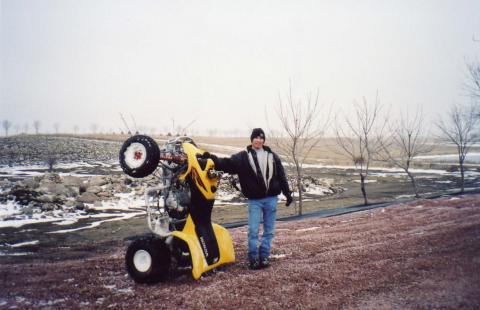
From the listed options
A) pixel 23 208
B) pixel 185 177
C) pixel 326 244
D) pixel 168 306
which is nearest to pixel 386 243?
pixel 326 244

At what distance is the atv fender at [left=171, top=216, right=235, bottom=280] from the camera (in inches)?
217

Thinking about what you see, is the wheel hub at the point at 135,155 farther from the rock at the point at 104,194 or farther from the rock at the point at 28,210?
the rock at the point at 104,194

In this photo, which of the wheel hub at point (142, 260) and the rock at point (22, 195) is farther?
the rock at point (22, 195)

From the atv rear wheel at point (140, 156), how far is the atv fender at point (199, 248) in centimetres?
94

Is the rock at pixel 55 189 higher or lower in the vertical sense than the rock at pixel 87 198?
higher

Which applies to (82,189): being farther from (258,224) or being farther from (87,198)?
(258,224)

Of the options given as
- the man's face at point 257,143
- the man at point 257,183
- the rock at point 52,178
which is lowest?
the rock at point 52,178

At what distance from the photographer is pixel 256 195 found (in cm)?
613

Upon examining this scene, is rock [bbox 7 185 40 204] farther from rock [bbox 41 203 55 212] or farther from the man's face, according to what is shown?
the man's face

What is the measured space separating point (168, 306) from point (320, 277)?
1898 millimetres

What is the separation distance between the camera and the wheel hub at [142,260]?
547 centimetres

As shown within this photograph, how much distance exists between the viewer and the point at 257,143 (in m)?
6.19

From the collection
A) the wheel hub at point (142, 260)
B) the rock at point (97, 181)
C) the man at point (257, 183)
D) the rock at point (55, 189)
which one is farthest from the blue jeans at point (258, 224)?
the rock at point (97, 181)

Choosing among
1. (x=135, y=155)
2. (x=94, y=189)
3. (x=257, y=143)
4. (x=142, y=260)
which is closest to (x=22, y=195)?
(x=94, y=189)
